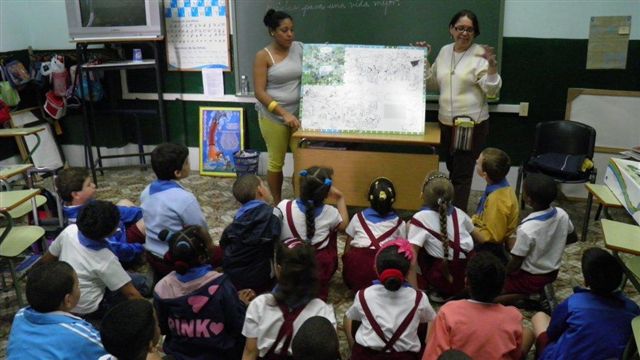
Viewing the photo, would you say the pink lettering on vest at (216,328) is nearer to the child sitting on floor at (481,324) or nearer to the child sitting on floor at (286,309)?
the child sitting on floor at (286,309)

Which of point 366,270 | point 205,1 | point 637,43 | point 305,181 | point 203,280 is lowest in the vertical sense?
point 366,270

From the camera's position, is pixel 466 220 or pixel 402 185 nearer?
pixel 466 220

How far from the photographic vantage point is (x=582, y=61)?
13.6 feet

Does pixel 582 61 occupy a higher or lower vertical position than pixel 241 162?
higher

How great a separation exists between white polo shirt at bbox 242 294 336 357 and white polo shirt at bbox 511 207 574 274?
1176 mm

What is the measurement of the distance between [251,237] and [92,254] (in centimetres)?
70

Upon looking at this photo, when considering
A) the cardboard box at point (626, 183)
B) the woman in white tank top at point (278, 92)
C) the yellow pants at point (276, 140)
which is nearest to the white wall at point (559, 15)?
the cardboard box at point (626, 183)

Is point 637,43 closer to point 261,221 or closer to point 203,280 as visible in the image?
point 261,221

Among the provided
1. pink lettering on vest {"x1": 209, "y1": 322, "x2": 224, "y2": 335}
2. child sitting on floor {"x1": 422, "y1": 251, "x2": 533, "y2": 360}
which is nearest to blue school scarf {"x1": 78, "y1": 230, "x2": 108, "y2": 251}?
pink lettering on vest {"x1": 209, "y1": 322, "x2": 224, "y2": 335}

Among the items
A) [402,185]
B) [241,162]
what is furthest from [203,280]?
[241,162]

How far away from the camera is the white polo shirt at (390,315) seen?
1.86 m

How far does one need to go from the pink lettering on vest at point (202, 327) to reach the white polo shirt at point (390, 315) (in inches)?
22.1

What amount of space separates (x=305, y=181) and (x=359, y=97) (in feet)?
4.69

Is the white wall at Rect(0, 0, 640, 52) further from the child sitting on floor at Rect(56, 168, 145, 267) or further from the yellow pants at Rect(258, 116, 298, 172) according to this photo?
the child sitting on floor at Rect(56, 168, 145, 267)
